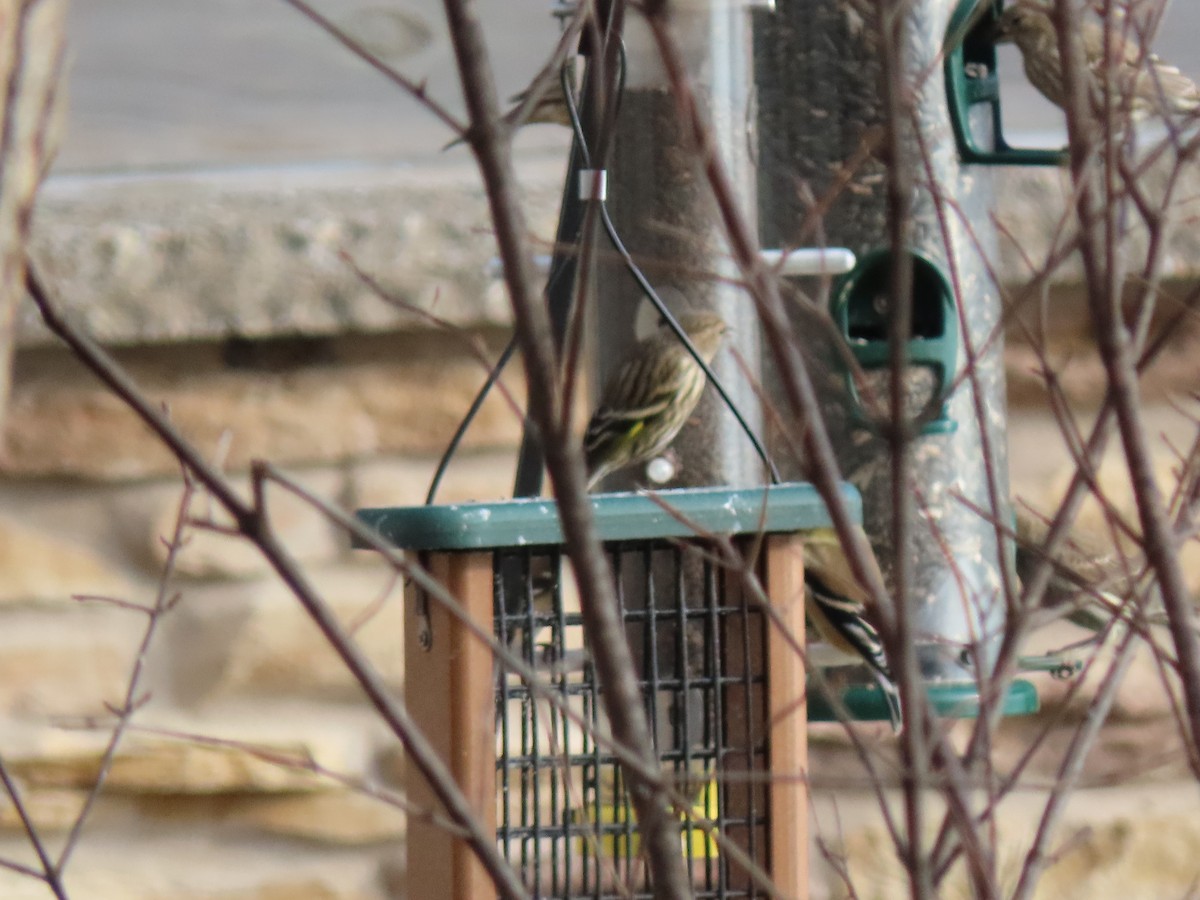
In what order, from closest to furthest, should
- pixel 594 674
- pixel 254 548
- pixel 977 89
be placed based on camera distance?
pixel 594 674 → pixel 977 89 → pixel 254 548

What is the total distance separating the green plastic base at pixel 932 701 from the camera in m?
1.51

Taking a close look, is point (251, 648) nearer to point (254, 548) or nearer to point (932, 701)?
point (254, 548)

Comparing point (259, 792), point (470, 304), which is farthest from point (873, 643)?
point (259, 792)

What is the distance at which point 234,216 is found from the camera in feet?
6.12

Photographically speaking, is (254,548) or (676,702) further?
(254,548)

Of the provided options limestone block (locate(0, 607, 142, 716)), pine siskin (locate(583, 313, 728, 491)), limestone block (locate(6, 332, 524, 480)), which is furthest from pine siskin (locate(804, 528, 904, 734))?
limestone block (locate(0, 607, 142, 716))

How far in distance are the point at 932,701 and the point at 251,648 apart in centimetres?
70

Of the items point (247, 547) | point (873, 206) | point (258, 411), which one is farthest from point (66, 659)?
point (873, 206)

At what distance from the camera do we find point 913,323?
180 cm

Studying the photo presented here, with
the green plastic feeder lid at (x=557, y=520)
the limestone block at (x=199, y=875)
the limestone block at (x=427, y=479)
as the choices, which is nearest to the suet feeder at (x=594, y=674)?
the green plastic feeder lid at (x=557, y=520)

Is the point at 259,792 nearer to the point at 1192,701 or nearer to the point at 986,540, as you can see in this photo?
the point at 986,540

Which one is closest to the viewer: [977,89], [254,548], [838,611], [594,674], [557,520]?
[557,520]

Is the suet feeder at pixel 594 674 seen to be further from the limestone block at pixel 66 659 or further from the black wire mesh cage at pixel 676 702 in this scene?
the limestone block at pixel 66 659

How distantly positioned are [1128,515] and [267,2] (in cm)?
104
